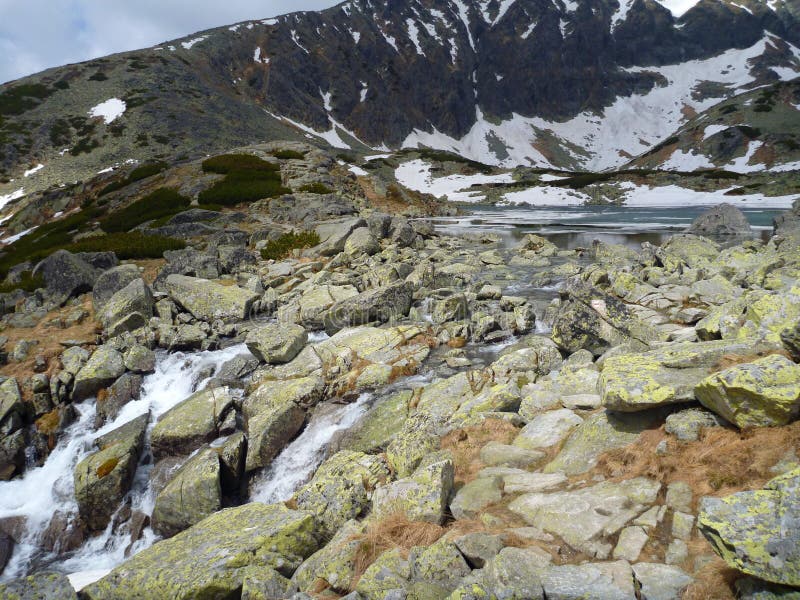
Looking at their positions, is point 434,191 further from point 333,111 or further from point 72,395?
point 72,395

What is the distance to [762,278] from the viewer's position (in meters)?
14.3

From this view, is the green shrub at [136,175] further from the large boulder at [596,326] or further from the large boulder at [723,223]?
the large boulder at [723,223]

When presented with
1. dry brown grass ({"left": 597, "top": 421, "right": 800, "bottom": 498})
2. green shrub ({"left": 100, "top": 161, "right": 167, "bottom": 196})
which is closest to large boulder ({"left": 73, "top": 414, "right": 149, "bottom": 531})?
dry brown grass ({"left": 597, "top": 421, "right": 800, "bottom": 498})

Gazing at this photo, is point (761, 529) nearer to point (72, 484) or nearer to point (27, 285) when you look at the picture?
point (72, 484)

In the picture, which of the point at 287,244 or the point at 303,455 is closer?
the point at 303,455

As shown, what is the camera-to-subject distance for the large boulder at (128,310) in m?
16.6

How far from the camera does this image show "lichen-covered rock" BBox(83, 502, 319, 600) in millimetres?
6273

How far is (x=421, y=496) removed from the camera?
5.92m

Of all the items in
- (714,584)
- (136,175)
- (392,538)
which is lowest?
(392,538)

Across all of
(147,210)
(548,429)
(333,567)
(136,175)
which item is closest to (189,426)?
(333,567)

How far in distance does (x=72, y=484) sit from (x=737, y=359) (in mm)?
15290

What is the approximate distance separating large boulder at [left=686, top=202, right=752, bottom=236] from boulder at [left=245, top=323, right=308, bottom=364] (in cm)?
3479

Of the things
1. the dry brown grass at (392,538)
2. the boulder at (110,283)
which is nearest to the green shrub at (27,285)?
the boulder at (110,283)

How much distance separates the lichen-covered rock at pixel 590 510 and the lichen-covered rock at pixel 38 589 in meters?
7.04
